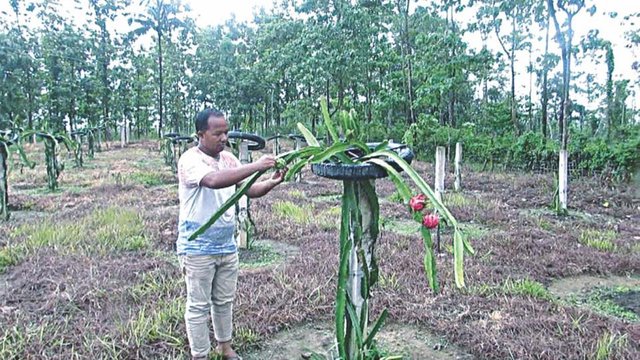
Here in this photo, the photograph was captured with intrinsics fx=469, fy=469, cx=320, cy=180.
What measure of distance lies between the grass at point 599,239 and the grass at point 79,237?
189 inches

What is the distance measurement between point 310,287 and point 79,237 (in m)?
2.87

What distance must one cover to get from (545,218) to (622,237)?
1.18 m

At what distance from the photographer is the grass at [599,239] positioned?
5000mm

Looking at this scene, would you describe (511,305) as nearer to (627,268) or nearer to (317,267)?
(317,267)

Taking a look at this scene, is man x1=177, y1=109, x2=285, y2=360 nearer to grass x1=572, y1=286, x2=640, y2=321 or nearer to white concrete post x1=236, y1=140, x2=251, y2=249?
white concrete post x1=236, y1=140, x2=251, y2=249

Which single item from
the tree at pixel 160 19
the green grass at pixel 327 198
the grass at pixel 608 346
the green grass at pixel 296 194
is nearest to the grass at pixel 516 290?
the grass at pixel 608 346

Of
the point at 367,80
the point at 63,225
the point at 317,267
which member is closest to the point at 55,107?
the point at 367,80

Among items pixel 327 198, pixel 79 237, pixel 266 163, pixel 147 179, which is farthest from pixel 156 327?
pixel 147 179

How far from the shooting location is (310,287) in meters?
3.57

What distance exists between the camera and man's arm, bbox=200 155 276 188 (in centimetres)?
192

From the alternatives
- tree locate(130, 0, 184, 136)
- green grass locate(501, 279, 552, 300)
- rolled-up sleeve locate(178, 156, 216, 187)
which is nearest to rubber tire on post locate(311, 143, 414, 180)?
rolled-up sleeve locate(178, 156, 216, 187)

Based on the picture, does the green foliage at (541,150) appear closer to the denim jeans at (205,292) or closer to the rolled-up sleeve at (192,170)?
the denim jeans at (205,292)

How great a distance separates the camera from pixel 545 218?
670cm

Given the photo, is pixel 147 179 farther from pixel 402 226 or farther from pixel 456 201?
pixel 456 201
